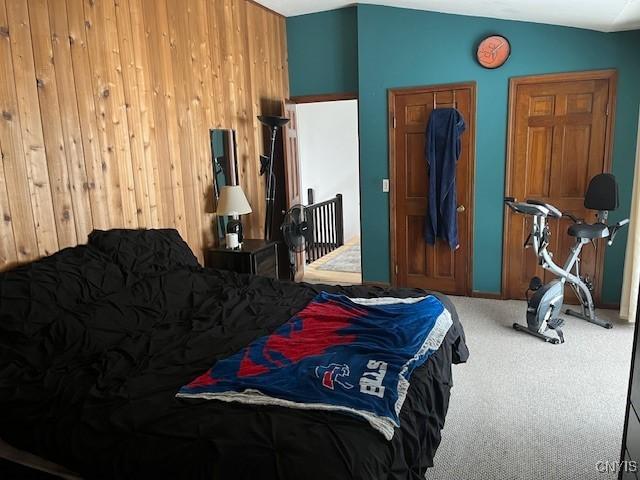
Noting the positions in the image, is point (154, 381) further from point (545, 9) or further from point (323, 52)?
point (323, 52)

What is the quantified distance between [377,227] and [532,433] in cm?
281

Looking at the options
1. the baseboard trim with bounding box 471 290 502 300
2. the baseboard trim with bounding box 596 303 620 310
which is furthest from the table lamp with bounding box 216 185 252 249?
the baseboard trim with bounding box 596 303 620 310

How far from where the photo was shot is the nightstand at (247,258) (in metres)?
3.83

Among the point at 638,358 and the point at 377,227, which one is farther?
the point at 377,227

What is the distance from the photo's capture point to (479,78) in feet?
14.3

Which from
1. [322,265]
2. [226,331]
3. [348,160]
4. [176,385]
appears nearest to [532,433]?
[226,331]

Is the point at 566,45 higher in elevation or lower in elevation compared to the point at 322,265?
higher

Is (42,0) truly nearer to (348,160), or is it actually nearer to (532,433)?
(532,433)

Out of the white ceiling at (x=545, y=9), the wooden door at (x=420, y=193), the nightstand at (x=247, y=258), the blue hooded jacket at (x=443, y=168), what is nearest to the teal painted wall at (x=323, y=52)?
the white ceiling at (x=545, y=9)

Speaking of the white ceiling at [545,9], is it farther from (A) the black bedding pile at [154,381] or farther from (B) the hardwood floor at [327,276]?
(B) the hardwood floor at [327,276]

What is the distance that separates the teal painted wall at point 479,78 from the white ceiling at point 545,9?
0.41 feet

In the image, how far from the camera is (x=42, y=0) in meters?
2.62

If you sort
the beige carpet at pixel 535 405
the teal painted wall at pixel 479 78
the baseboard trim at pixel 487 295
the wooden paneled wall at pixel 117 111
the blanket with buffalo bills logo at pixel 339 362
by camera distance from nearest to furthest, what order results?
1. the blanket with buffalo bills logo at pixel 339 362
2. the beige carpet at pixel 535 405
3. the wooden paneled wall at pixel 117 111
4. the teal painted wall at pixel 479 78
5. the baseboard trim at pixel 487 295

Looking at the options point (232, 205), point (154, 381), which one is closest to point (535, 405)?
point (154, 381)
